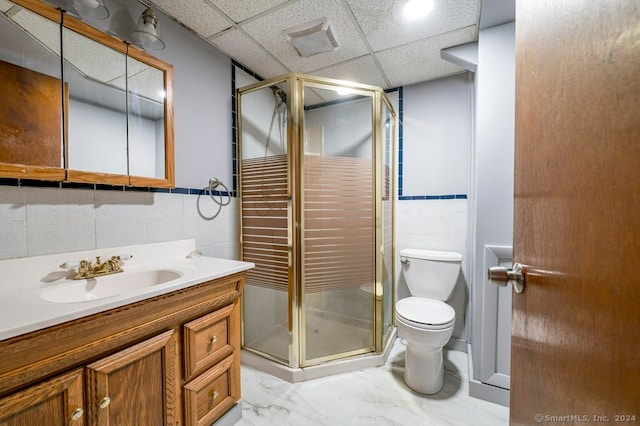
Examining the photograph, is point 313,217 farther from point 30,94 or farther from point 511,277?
point 30,94

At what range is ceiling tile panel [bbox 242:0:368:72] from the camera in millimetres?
1461

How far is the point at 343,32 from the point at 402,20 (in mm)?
368

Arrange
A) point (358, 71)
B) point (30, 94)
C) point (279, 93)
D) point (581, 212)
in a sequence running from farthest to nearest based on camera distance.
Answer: point (358, 71) < point (279, 93) < point (30, 94) < point (581, 212)

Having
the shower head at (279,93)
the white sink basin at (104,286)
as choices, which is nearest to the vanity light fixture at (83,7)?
the shower head at (279,93)

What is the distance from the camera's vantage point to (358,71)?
213 cm

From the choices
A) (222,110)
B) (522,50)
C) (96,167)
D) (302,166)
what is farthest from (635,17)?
(222,110)

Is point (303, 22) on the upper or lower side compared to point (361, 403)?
upper

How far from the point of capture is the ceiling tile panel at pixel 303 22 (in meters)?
1.46

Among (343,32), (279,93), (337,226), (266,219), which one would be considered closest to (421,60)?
(343,32)

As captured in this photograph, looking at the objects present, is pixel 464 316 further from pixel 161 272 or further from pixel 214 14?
pixel 214 14

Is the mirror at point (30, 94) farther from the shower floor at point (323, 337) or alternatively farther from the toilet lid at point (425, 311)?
the toilet lid at point (425, 311)

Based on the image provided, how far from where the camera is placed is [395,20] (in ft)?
5.08

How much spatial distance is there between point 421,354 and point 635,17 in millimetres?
1776

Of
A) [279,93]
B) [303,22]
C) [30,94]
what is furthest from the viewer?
[279,93]
